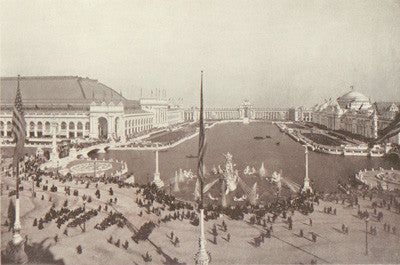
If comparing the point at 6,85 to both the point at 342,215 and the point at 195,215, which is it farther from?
the point at 342,215

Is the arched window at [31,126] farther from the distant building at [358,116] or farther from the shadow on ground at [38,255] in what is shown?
the distant building at [358,116]

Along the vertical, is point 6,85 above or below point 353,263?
above

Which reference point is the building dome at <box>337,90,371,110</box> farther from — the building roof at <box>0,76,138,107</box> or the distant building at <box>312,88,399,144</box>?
the building roof at <box>0,76,138,107</box>

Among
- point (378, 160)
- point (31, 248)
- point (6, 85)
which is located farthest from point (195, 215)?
point (6, 85)

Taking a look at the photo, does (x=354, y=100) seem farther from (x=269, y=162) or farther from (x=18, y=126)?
(x=18, y=126)

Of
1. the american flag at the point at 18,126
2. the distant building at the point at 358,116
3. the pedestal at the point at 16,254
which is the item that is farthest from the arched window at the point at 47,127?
the distant building at the point at 358,116

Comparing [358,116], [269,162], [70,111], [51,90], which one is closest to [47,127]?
[70,111]

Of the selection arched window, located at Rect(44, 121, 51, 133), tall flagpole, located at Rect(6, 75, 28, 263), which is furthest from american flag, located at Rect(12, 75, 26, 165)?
arched window, located at Rect(44, 121, 51, 133)
